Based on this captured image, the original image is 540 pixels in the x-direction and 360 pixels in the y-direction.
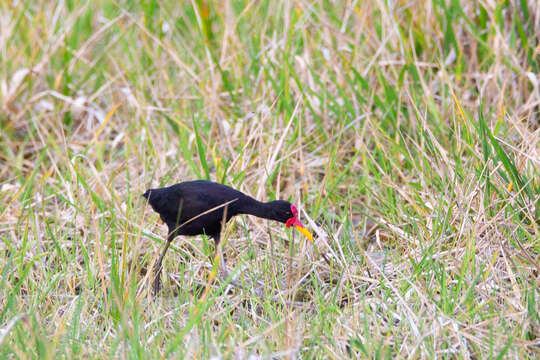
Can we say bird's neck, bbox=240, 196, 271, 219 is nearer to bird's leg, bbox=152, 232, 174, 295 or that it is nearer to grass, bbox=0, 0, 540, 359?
grass, bbox=0, 0, 540, 359

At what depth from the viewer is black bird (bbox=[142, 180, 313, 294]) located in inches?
136

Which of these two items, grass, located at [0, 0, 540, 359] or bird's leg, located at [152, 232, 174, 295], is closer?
grass, located at [0, 0, 540, 359]

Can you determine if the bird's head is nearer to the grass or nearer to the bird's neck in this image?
the bird's neck

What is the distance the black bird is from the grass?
165mm

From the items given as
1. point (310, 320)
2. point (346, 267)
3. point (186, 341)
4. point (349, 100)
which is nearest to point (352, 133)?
point (349, 100)

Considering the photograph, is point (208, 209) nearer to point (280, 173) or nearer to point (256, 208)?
point (256, 208)

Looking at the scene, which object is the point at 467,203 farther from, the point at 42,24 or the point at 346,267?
the point at 42,24

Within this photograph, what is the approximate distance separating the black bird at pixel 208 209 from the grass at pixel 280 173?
6.5 inches

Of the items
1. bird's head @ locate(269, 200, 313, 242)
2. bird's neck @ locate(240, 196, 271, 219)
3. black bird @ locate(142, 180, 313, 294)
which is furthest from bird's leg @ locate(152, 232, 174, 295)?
bird's head @ locate(269, 200, 313, 242)

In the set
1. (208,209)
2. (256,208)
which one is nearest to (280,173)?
(256,208)

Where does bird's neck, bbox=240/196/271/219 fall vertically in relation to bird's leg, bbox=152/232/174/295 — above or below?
above

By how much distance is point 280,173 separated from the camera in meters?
4.35

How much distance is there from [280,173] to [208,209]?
0.99 meters

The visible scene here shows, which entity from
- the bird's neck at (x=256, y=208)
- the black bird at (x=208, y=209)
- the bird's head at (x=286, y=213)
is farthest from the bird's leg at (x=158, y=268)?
the bird's head at (x=286, y=213)
